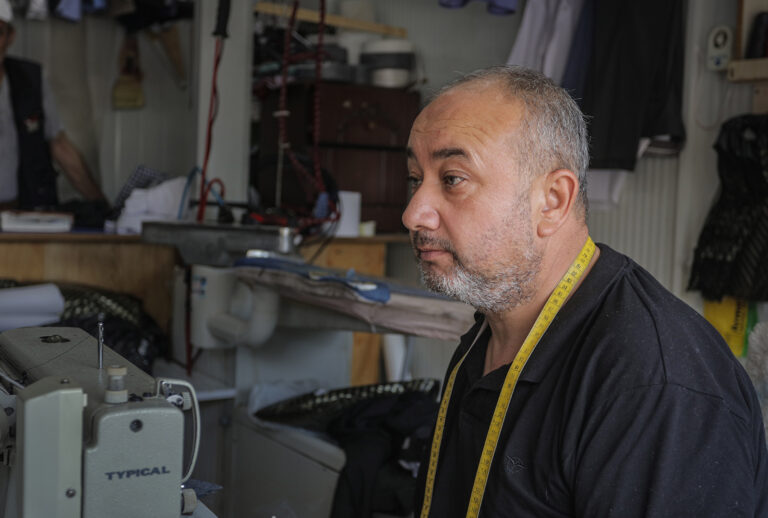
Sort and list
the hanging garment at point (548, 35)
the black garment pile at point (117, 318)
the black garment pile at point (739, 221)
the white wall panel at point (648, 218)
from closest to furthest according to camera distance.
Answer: the black garment pile at point (117, 318), the black garment pile at point (739, 221), the white wall panel at point (648, 218), the hanging garment at point (548, 35)

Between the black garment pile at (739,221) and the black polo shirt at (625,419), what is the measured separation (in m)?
2.06

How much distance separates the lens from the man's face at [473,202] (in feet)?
3.66

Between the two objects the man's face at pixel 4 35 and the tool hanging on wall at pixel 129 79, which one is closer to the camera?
the man's face at pixel 4 35

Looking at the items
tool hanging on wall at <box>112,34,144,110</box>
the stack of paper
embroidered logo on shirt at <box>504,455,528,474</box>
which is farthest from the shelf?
tool hanging on wall at <box>112,34,144,110</box>

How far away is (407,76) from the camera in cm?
427

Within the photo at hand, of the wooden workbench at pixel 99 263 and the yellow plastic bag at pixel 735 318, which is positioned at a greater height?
the wooden workbench at pixel 99 263

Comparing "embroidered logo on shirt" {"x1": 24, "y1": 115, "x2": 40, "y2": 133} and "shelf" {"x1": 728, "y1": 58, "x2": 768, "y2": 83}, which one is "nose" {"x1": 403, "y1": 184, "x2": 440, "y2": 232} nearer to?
"shelf" {"x1": 728, "y1": 58, "x2": 768, "y2": 83}

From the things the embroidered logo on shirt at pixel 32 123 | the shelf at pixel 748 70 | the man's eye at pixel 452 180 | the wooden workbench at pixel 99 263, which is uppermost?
the shelf at pixel 748 70

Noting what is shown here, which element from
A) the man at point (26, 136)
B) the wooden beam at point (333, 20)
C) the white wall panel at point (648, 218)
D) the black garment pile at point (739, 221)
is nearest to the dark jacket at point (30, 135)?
the man at point (26, 136)

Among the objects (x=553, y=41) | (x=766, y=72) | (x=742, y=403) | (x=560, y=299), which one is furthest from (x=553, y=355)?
(x=553, y=41)

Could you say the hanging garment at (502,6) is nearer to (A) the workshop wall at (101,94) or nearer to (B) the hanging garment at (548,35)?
(B) the hanging garment at (548,35)

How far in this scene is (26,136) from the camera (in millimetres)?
3842

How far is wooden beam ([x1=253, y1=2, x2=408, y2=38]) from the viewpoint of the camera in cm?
402

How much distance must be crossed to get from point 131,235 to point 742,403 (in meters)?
2.57
